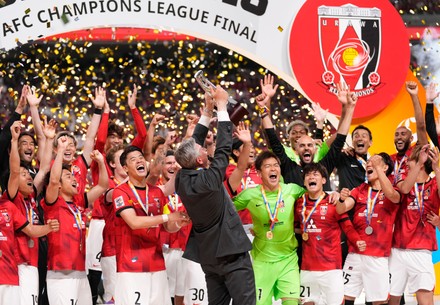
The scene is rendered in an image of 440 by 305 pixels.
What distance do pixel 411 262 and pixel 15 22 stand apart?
4858mm

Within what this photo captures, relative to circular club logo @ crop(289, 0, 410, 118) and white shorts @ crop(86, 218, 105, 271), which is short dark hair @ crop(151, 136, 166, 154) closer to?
white shorts @ crop(86, 218, 105, 271)

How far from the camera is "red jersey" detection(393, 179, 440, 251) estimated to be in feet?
29.9

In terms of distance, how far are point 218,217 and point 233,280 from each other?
50cm

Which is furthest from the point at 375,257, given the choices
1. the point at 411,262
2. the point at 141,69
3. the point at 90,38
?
the point at 141,69

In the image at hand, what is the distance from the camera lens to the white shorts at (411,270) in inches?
356

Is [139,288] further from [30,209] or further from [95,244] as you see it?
[95,244]

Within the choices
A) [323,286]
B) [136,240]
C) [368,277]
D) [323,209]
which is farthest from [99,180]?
[368,277]

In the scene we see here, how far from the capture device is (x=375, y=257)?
9.11 meters

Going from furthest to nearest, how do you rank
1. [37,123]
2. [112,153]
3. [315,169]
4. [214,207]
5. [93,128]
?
[112,153]
[93,128]
[37,123]
[315,169]
[214,207]

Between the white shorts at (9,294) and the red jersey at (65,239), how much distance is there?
51 cm

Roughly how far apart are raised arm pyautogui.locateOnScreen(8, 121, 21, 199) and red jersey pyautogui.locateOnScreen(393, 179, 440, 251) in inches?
147

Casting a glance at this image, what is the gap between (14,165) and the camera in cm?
780

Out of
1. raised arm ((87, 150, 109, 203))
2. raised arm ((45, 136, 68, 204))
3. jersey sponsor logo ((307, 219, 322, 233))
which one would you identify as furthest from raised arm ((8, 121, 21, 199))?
jersey sponsor logo ((307, 219, 322, 233))

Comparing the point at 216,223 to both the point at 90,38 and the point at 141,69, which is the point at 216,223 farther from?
the point at 141,69
